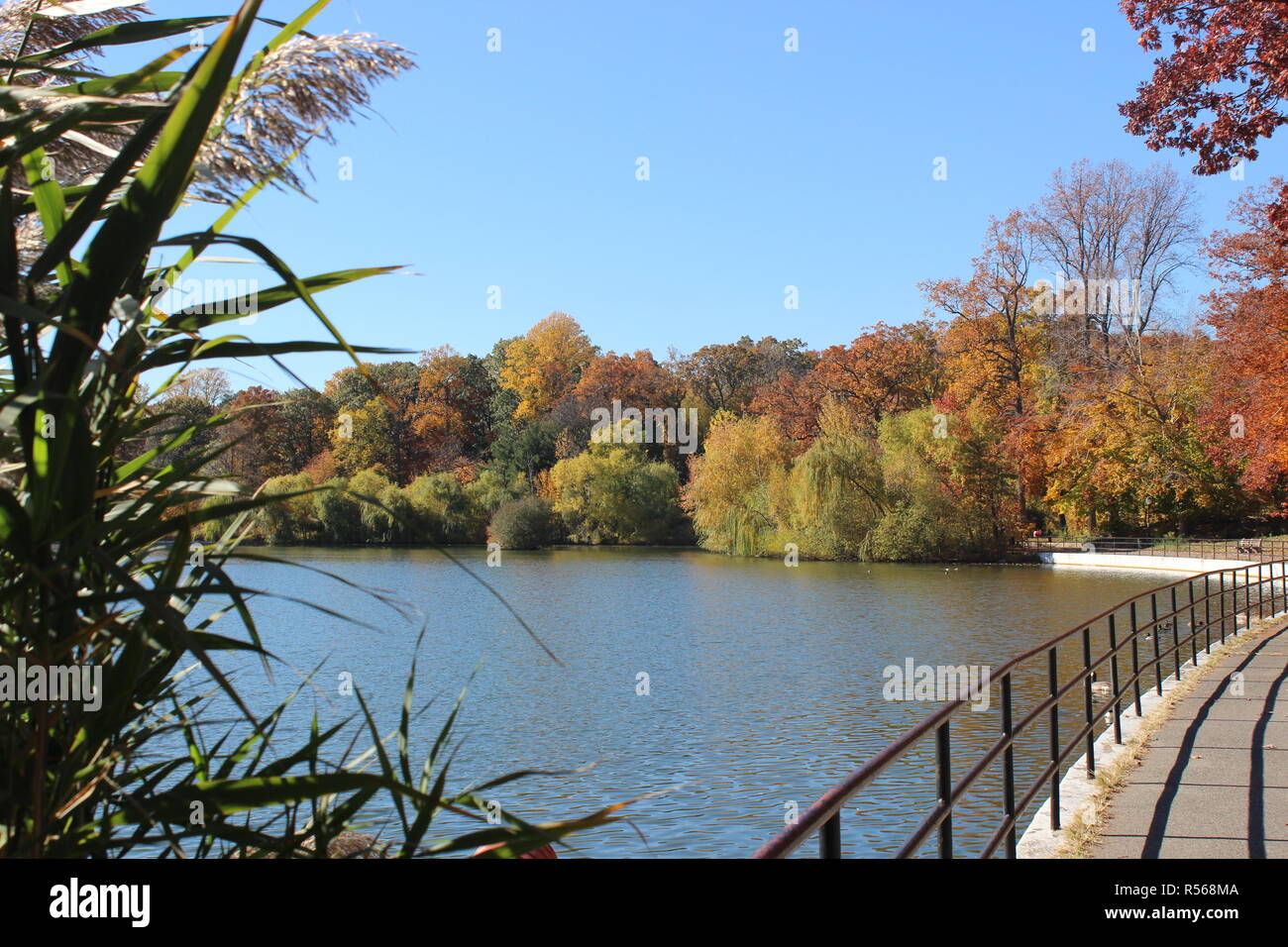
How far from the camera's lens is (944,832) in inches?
140

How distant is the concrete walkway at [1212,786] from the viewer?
204 inches

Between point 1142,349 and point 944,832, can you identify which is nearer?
point 944,832

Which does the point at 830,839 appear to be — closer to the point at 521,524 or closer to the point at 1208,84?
the point at 1208,84

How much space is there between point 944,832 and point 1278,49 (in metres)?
8.57

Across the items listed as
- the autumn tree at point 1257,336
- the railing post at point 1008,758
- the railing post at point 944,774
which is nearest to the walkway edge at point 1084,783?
the railing post at point 1008,758

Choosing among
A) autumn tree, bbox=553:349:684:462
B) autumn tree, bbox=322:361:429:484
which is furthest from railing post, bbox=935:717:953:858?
autumn tree, bbox=553:349:684:462

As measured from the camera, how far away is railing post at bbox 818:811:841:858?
218 centimetres

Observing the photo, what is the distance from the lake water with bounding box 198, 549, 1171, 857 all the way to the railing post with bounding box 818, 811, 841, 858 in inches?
12.5

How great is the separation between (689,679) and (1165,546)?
2817 centimetres

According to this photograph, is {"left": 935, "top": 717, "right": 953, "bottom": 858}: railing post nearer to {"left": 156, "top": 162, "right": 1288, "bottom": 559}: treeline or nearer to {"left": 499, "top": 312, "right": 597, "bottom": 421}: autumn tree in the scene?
{"left": 156, "top": 162, "right": 1288, "bottom": 559}: treeline

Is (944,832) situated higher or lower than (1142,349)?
lower

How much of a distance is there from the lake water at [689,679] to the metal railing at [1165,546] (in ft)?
9.14
